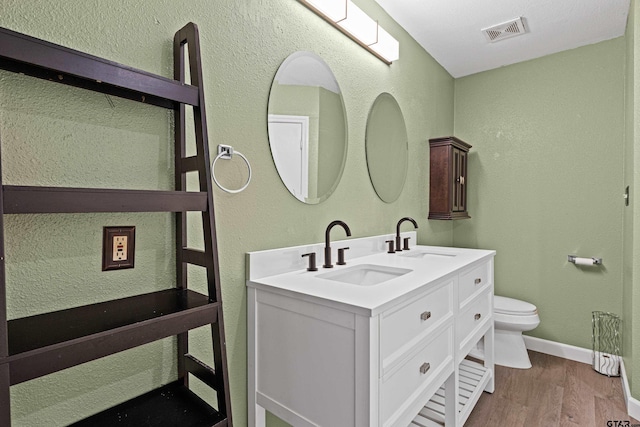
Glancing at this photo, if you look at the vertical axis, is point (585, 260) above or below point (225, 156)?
below

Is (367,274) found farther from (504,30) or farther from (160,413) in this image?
(504,30)

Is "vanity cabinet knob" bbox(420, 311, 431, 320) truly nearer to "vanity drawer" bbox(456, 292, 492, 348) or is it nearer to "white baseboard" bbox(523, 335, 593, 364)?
"vanity drawer" bbox(456, 292, 492, 348)

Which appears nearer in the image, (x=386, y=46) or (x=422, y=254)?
(x=386, y=46)

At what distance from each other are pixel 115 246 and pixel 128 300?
0.52 ft

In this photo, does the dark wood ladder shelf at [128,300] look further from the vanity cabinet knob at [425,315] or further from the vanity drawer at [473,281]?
the vanity drawer at [473,281]

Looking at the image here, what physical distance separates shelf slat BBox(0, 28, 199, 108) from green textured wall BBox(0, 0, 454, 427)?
0.10 feet

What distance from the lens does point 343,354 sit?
1.07m

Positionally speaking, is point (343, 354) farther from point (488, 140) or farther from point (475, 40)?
point (488, 140)

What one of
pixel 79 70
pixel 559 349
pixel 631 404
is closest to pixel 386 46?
pixel 79 70

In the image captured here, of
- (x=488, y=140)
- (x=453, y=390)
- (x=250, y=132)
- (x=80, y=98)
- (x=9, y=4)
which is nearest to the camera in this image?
(x=9, y=4)

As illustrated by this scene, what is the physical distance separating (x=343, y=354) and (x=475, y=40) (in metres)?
2.55

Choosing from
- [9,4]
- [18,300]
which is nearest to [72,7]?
[9,4]

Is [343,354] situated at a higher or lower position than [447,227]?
lower

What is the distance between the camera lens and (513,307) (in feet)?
8.55
